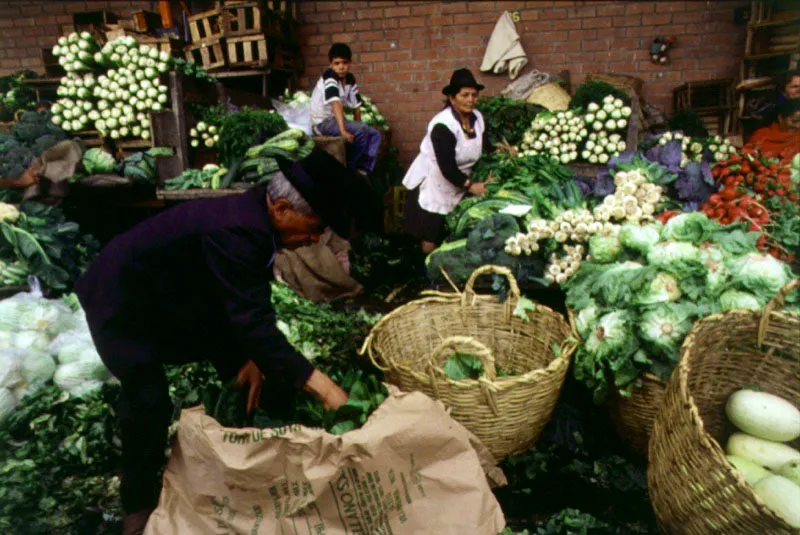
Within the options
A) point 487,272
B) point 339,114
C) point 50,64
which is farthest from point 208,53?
point 487,272

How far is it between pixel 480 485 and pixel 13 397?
2.51 m

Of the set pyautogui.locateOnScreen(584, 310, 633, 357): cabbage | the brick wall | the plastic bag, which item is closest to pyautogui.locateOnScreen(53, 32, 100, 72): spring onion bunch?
the plastic bag

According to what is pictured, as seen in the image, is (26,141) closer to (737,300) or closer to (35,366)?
(35,366)

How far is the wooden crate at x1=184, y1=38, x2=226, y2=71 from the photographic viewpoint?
598cm

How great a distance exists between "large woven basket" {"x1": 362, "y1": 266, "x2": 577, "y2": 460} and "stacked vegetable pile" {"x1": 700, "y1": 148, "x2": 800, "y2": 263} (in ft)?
4.05

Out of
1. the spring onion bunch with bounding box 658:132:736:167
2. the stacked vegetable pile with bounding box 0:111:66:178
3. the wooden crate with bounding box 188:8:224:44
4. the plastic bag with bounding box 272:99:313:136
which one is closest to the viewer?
the spring onion bunch with bounding box 658:132:736:167

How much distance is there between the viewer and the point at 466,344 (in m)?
1.99

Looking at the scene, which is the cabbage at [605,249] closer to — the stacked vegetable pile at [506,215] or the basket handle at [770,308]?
the stacked vegetable pile at [506,215]

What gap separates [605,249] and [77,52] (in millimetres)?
5439

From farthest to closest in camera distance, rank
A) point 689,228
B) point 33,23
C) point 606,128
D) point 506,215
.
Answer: point 33,23
point 606,128
point 506,215
point 689,228

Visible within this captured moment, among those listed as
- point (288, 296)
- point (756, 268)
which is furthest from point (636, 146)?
point (288, 296)

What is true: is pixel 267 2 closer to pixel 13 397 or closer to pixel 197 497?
pixel 13 397

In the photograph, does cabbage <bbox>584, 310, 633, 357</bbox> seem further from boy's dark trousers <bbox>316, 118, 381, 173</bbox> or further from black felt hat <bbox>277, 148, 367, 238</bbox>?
boy's dark trousers <bbox>316, 118, 381, 173</bbox>

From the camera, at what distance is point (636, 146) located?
14.7 feet
